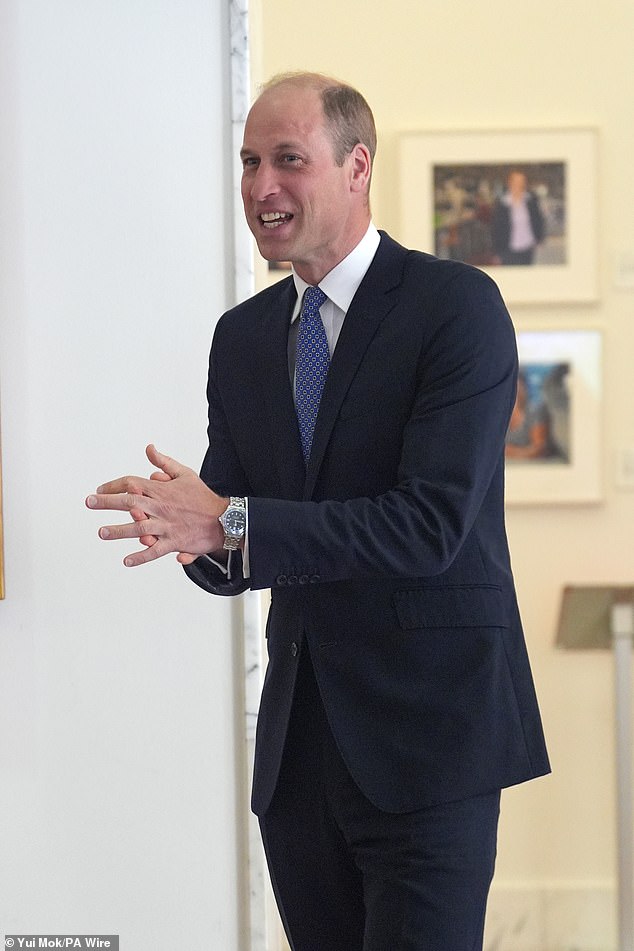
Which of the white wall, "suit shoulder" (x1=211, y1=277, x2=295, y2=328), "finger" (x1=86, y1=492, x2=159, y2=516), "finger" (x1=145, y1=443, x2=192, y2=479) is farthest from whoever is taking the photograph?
the white wall

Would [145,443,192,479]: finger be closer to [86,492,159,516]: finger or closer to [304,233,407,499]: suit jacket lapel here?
[86,492,159,516]: finger

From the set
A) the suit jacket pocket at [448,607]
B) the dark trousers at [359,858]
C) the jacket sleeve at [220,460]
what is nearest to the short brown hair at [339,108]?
the jacket sleeve at [220,460]

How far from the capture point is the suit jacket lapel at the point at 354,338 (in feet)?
5.60

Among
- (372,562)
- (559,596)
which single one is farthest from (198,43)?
(559,596)

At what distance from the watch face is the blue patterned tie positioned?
0.75 ft

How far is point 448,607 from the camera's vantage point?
66.1 inches

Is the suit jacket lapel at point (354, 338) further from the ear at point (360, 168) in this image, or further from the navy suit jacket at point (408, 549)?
the ear at point (360, 168)

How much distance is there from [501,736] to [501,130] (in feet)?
9.59

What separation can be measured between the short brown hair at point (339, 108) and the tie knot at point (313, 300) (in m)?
0.19

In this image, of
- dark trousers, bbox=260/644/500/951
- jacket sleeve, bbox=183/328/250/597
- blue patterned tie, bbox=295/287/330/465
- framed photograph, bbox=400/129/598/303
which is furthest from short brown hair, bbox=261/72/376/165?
framed photograph, bbox=400/129/598/303

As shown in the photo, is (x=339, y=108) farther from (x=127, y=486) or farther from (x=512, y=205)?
(x=512, y=205)

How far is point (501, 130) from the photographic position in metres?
4.13

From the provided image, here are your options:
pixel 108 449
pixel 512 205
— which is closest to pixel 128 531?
pixel 108 449

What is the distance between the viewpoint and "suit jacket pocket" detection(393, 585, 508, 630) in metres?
1.67
